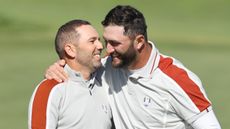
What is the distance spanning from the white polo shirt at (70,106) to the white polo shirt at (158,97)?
0.15 m

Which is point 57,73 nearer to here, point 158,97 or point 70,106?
point 70,106

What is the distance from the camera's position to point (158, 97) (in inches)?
218

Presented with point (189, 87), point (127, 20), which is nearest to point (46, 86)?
point (127, 20)

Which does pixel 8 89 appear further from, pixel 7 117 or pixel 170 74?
pixel 170 74

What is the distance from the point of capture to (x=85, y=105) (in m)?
5.40

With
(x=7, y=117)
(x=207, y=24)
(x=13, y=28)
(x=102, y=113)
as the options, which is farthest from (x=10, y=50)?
(x=102, y=113)

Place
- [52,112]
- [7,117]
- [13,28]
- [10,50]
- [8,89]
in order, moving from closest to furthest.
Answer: [52,112], [7,117], [8,89], [10,50], [13,28]

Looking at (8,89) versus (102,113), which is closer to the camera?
(102,113)

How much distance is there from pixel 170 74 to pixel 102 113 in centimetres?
57

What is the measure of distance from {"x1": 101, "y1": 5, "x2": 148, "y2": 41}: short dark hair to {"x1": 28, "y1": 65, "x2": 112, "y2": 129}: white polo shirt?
1.49 feet

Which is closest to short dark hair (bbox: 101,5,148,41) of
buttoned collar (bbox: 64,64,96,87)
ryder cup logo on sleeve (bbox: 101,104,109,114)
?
buttoned collar (bbox: 64,64,96,87)

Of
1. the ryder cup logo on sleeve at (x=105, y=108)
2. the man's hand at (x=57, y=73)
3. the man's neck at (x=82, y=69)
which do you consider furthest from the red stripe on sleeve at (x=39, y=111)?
the ryder cup logo on sleeve at (x=105, y=108)

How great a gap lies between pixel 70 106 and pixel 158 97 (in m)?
0.66

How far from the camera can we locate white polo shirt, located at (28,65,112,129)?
5168 mm
